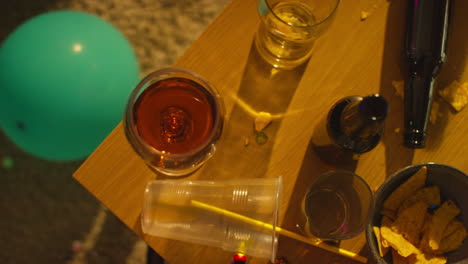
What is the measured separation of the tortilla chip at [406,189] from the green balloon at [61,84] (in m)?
0.66

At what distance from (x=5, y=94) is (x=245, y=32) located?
59 cm

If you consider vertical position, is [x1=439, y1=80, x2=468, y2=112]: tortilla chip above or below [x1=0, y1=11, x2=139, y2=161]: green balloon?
above

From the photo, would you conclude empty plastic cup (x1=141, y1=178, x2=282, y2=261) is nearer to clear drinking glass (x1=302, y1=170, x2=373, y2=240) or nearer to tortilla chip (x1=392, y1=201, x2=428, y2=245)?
clear drinking glass (x1=302, y1=170, x2=373, y2=240)

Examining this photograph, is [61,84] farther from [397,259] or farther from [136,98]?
[397,259]

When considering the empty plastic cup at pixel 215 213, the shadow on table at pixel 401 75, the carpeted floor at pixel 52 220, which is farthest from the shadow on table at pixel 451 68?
the carpeted floor at pixel 52 220

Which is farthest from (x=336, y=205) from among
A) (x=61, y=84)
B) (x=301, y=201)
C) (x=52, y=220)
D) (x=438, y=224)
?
(x=52, y=220)

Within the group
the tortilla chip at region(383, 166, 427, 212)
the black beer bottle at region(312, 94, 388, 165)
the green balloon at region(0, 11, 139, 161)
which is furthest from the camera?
the green balloon at region(0, 11, 139, 161)

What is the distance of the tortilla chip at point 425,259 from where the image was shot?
623 millimetres

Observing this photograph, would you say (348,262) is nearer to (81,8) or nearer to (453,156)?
(453,156)

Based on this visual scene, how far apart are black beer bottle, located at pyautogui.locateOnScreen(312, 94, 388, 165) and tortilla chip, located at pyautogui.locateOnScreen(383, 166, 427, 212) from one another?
0.09m

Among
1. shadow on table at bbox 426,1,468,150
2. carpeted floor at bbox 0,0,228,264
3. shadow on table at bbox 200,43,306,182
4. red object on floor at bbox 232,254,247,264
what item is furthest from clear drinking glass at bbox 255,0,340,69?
carpeted floor at bbox 0,0,228,264

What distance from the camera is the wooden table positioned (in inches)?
27.6

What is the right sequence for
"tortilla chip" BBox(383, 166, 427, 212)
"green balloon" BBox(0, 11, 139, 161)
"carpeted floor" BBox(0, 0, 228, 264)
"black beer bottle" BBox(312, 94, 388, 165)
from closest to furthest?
"black beer bottle" BBox(312, 94, 388, 165)
"tortilla chip" BBox(383, 166, 427, 212)
"green balloon" BBox(0, 11, 139, 161)
"carpeted floor" BBox(0, 0, 228, 264)

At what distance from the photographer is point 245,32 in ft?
2.36
